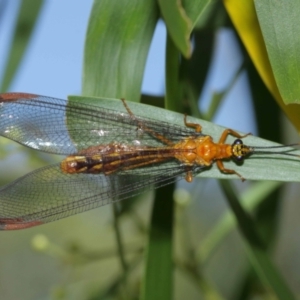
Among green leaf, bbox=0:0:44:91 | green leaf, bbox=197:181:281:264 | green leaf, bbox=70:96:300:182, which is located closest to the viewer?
green leaf, bbox=70:96:300:182

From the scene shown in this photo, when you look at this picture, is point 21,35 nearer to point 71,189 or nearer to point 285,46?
point 71,189

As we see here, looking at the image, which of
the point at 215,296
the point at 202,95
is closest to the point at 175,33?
the point at 202,95

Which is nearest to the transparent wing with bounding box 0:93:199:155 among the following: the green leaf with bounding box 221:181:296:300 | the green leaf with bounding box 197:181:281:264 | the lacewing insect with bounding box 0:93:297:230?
the lacewing insect with bounding box 0:93:297:230

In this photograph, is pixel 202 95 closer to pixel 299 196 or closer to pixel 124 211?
pixel 124 211

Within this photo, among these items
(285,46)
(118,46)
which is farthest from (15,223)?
(285,46)

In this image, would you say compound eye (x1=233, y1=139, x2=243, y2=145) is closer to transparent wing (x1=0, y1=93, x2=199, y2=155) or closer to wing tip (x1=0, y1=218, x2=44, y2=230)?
transparent wing (x1=0, y1=93, x2=199, y2=155)

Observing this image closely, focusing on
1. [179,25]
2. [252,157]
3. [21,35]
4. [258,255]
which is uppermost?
[21,35]
